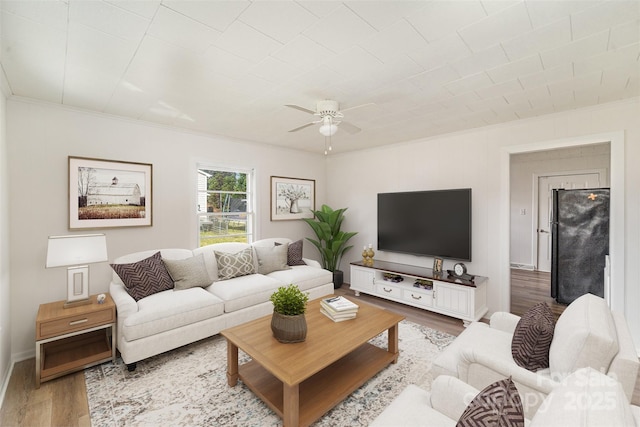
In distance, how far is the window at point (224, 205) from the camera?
13.2ft

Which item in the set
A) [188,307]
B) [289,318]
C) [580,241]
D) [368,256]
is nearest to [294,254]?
[368,256]

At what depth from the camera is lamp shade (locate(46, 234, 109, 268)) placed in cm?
244

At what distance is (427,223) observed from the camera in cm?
411

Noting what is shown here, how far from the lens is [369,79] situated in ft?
7.55

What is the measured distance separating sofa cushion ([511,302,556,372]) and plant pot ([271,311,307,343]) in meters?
1.37

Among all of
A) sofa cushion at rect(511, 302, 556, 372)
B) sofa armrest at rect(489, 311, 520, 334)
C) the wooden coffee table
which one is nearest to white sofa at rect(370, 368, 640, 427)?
sofa cushion at rect(511, 302, 556, 372)

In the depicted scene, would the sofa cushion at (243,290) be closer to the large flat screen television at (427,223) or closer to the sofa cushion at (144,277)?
the sofa cushion at (144,277)

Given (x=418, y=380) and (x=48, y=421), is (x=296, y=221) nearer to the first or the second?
(x=418, y=380)

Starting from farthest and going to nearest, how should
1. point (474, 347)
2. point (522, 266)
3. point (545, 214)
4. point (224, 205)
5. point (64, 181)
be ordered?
1. point (522, 266)
2. point (545, 214)
3. point (224, 205)
4. point (64, 181)
5. point (474, 347)

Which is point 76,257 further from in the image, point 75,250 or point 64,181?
point 64,181

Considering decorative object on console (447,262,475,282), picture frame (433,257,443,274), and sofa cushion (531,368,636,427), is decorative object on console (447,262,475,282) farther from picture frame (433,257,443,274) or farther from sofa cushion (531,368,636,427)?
sofa cushion (531,368,636,427)

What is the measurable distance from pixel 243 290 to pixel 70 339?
5.62 ft

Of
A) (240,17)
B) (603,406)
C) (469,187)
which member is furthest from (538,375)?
(469,187)

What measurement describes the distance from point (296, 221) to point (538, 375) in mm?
3972
